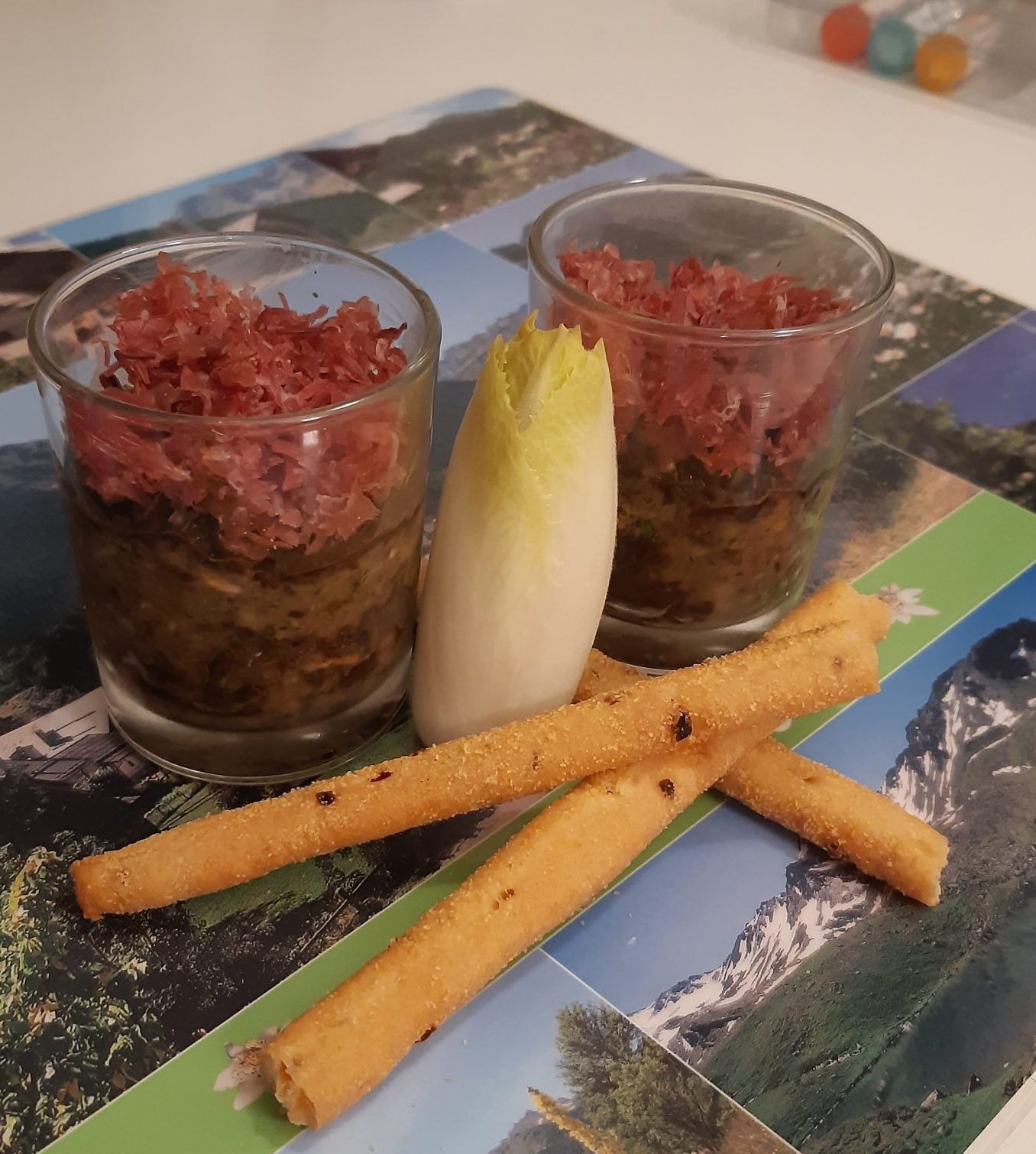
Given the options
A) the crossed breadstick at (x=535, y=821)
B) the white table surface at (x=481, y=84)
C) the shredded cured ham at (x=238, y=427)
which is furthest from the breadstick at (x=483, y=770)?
the white table surface at (x=481, y=84)

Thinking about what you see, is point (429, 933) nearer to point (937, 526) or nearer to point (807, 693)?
point (807, 693)

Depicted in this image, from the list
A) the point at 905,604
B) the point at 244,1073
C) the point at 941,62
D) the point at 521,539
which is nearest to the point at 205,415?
the point at 521,539

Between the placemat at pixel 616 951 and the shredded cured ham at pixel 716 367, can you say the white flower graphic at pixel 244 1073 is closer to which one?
the placemat at pixel 616 951

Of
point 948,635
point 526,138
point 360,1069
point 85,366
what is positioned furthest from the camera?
point 526,138

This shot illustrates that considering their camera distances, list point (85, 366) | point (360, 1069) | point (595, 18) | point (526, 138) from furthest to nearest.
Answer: point (595, 18), point (526, 138), point (85, 366), point (360, 1069)

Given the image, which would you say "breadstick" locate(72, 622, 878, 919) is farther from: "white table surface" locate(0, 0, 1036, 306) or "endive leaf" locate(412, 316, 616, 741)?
"white table surface" locate(0, 0, 1036, 306)

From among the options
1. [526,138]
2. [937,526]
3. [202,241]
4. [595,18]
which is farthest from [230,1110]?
[595,18]
